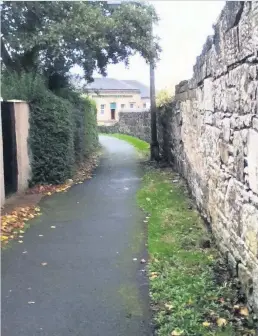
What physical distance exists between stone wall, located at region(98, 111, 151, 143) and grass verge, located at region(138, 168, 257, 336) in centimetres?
1949

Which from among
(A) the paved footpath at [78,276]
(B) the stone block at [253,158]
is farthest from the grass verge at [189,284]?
(B) the stone block at [253,158]

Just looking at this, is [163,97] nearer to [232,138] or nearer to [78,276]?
[232,138]

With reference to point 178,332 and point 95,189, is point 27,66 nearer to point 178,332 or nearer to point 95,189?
point 95,189

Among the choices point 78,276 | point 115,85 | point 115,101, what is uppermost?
point 115,85

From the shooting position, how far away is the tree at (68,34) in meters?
11.0

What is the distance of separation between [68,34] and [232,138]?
26.1 ft

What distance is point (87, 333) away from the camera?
3.39 metres

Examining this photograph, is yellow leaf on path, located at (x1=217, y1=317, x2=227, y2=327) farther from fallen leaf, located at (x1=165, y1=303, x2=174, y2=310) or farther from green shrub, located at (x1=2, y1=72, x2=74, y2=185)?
green shrub, located at (x1=2, y1=72, x2=74, y2=185)

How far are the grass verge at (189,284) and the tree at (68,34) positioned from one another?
6136mm

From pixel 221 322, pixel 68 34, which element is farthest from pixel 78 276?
pixel 68 34

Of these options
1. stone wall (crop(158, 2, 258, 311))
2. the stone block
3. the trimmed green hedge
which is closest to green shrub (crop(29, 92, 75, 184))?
the trimmed green hedge

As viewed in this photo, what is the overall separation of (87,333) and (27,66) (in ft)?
33.8

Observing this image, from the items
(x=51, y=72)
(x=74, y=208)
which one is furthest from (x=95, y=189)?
(x=51, y=72)

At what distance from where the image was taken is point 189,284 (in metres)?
4.16
